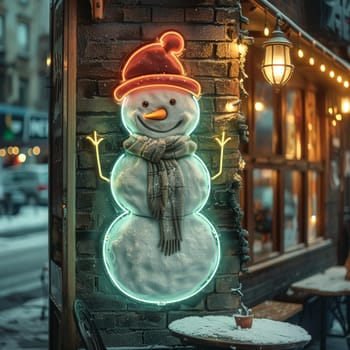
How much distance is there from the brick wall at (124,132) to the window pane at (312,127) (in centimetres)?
459

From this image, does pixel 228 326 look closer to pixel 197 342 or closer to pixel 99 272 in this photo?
pixel 197 342

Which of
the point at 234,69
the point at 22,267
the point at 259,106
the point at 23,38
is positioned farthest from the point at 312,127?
the point at 23,38

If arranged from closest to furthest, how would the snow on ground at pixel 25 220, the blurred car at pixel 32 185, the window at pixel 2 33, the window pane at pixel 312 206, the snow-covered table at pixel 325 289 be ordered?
the snow-covered table at pixel 325 289 → the window pane at pixel 312 206 → the snow on ground at pixel 25 220 → the blurred car at pixel 32 185 → the window at pixel 2 33

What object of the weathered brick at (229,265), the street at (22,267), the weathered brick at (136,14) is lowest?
the street at (22,267)

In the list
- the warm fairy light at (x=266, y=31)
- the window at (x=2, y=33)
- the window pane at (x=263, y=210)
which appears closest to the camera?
the warm fairy light at (x=266, y=31)

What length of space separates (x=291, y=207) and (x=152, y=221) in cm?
454

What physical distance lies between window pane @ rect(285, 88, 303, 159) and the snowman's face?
3793 millimetres

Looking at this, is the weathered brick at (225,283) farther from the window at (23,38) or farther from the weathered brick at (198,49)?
the window at (23,38)

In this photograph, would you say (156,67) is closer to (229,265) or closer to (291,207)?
(229,265)

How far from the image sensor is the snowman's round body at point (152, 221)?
20.4ft

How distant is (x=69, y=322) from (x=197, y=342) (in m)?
1.35

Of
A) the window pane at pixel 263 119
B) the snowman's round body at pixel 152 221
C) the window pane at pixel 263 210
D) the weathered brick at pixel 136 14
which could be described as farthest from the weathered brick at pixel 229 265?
the window pane at pixel 263 119

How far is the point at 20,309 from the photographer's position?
472 inches

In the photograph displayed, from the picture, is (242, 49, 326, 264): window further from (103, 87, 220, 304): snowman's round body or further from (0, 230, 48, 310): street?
(0, 230, 48, 310): street
